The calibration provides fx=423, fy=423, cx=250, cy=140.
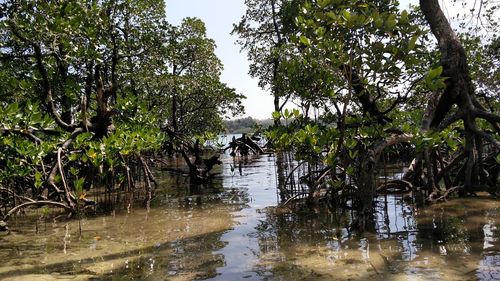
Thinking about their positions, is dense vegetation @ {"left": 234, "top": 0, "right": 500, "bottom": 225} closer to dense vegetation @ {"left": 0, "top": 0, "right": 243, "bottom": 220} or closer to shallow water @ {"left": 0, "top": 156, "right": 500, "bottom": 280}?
shallow water @ {"left": 0, "top": 156, "right": 500, "bottom": 280}

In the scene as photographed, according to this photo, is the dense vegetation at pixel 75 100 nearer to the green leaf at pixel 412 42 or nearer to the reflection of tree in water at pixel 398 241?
the reflection of tree in water at pixel 398 241

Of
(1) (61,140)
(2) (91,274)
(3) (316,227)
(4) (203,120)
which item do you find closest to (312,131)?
(3) (316,227)

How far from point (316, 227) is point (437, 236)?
133cm

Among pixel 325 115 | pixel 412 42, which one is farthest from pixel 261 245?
pixel 325 115

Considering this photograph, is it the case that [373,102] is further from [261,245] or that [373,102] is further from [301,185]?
[261,245]

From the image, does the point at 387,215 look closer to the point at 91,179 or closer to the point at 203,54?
the point at 91,179

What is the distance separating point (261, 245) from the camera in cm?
438

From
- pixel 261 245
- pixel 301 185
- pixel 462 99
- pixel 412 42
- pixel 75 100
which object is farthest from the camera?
pixel 75 100

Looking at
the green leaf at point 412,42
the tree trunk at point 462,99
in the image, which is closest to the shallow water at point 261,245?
the tree trunk at point 462,99

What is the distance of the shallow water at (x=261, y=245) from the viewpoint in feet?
11.5

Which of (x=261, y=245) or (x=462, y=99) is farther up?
(x=462, y=99)

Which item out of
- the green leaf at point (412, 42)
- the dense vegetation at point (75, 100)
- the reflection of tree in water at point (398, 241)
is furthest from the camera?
the dense vegetation at point (75, 100)

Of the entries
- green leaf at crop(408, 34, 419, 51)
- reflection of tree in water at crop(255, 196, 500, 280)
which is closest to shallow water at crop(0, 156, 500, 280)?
reflection of tree in water at crop(255, 196, 500, 280)

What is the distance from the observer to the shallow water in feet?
11.5
